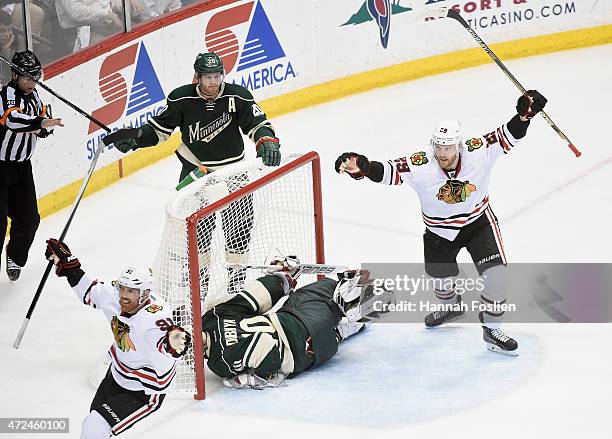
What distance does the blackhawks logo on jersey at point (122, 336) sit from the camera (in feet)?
16.3

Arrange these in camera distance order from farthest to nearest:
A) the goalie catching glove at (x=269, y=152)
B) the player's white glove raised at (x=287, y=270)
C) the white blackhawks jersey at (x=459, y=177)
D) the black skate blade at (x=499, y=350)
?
the goalie catching glove at (x=269, y=152) < the player's white glove raised at (x=287, y=270) < the black skate blade at (x=499, y=350) < the white blackhawks jersey at (x=459, y=177)

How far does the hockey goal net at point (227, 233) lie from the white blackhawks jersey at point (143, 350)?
27.6 inches

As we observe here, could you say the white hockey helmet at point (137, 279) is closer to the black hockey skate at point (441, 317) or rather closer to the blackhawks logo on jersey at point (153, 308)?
the blackhawks logo on jersey at point (153, 308)

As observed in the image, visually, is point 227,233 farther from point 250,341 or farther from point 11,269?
point 11,269

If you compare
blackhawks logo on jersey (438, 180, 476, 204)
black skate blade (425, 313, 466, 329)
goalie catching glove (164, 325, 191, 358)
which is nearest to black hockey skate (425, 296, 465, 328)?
black skate blade (425, 313, 466, 329)

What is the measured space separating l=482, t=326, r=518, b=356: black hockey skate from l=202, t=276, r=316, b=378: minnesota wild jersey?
0.86m

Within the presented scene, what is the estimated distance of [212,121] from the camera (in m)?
6.61

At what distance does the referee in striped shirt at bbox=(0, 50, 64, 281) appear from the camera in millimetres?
6891

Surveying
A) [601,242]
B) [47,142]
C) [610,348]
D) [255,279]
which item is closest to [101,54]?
[47,142]

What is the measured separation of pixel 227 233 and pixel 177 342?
1511 millimetres

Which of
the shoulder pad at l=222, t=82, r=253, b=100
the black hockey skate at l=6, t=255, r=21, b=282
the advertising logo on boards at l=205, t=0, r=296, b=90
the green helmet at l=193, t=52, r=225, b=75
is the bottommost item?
the black hockey skate at l=6, t=255, r=21, b=282

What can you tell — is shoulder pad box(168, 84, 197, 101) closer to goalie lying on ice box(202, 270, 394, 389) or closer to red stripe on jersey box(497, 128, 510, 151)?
goalie lying on ice box(202, 270, 394, 389)

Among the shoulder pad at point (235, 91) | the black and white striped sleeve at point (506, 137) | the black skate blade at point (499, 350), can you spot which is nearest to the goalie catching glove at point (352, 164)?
the black and white striped sleeve at point (506, 137)

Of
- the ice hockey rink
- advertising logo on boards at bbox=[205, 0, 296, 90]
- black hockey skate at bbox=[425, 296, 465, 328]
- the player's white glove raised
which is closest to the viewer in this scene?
the ice hockey rink
